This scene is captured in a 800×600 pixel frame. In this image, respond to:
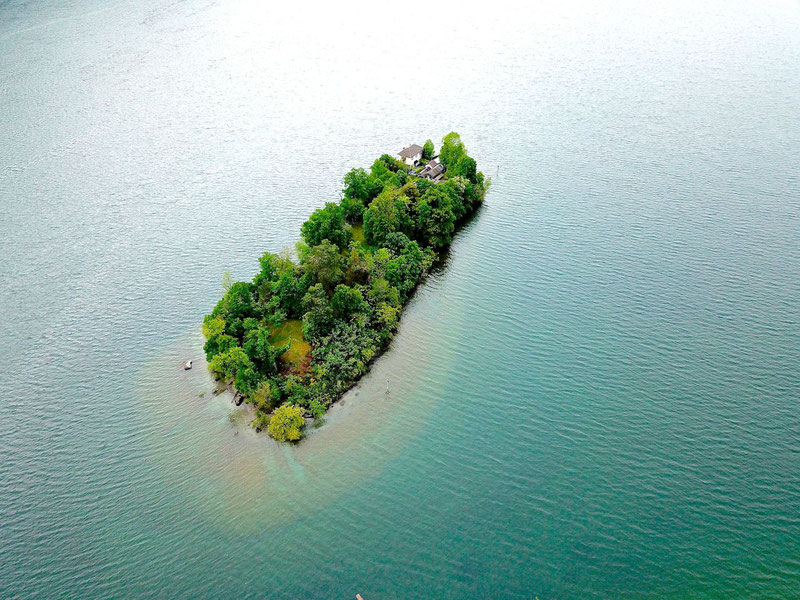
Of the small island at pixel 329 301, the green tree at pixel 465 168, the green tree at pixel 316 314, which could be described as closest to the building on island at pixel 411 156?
the green tree at pixel 465 168

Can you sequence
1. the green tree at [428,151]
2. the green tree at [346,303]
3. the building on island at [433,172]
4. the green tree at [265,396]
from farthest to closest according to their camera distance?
the green tree at [428,151], the building on island at [433,172], the green tree at [346,303], the green tree at [265,396]

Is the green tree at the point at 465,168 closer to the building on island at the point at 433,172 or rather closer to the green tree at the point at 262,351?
the building on island at the point at 433,172

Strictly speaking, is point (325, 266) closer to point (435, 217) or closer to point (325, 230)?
point (325, 230)

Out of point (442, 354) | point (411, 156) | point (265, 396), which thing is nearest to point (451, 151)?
point (411, 156)

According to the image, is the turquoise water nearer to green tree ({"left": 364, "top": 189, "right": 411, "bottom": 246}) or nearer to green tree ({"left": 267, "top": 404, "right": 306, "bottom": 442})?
green tree ({"left": 267, "top": 404, "right": 306, "bottom": 442})

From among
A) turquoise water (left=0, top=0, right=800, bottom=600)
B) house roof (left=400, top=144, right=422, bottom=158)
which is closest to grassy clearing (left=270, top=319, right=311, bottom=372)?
turquoise water (left=0, top=0, right=800, bottom=600)

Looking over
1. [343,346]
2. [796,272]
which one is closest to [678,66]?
[796,272]

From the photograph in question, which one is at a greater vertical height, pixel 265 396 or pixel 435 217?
pixel 435 217
